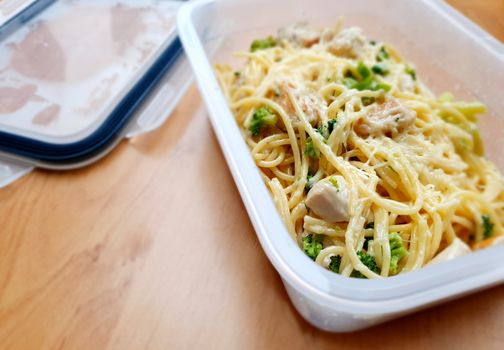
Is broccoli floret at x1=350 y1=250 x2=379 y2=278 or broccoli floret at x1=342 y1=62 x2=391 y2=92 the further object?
broccoli floret at x1=342 y1=62 x2=391 y2=92

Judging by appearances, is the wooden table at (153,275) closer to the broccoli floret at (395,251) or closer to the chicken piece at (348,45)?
the broccoli floret at (395,251)

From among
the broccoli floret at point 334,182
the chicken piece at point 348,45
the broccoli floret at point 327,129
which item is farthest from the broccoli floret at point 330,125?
the chicken piece at point 348,45

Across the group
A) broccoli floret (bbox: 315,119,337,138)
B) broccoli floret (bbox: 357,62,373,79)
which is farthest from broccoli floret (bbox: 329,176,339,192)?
broccoli floret (bbox: 357,62,373,79)

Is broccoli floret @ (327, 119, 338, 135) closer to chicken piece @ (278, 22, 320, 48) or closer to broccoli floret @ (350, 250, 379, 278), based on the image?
broccoli floret @ (350, 250, 379, 278)

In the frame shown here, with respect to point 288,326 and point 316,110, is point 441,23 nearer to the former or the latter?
point 316,110

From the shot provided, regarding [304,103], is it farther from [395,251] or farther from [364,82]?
[395,251]
